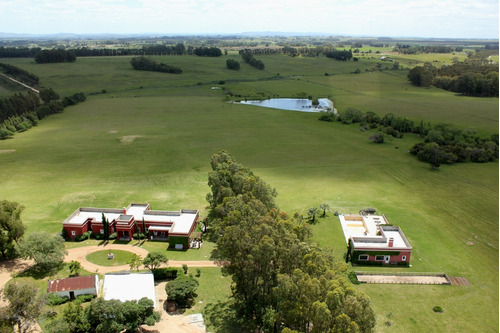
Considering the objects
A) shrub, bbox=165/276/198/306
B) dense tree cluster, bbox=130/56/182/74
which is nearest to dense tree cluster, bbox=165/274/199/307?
shrub, bbox=165/276/198/306

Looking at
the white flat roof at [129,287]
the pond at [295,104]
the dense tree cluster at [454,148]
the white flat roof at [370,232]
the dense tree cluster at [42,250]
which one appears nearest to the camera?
the white flat roof at [129,287]

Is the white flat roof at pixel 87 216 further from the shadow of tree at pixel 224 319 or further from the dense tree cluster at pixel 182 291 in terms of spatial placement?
the shadow of tree at pixel 224 319

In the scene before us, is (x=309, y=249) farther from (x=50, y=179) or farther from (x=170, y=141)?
(x=170, y=141)

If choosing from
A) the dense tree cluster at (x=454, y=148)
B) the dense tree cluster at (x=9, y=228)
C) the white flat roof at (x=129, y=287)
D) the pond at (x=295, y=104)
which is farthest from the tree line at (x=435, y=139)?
the dense tree cluster at (x=9, y=228)

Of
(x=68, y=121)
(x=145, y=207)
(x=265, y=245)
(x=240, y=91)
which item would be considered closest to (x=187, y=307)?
(x=265, y=245)

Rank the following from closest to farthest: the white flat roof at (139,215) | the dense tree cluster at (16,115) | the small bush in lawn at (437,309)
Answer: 1. the small bush in lawn at (437,309)
2. the white flat roof at (139,215)
3. the dense tree cluster at (16,115)
